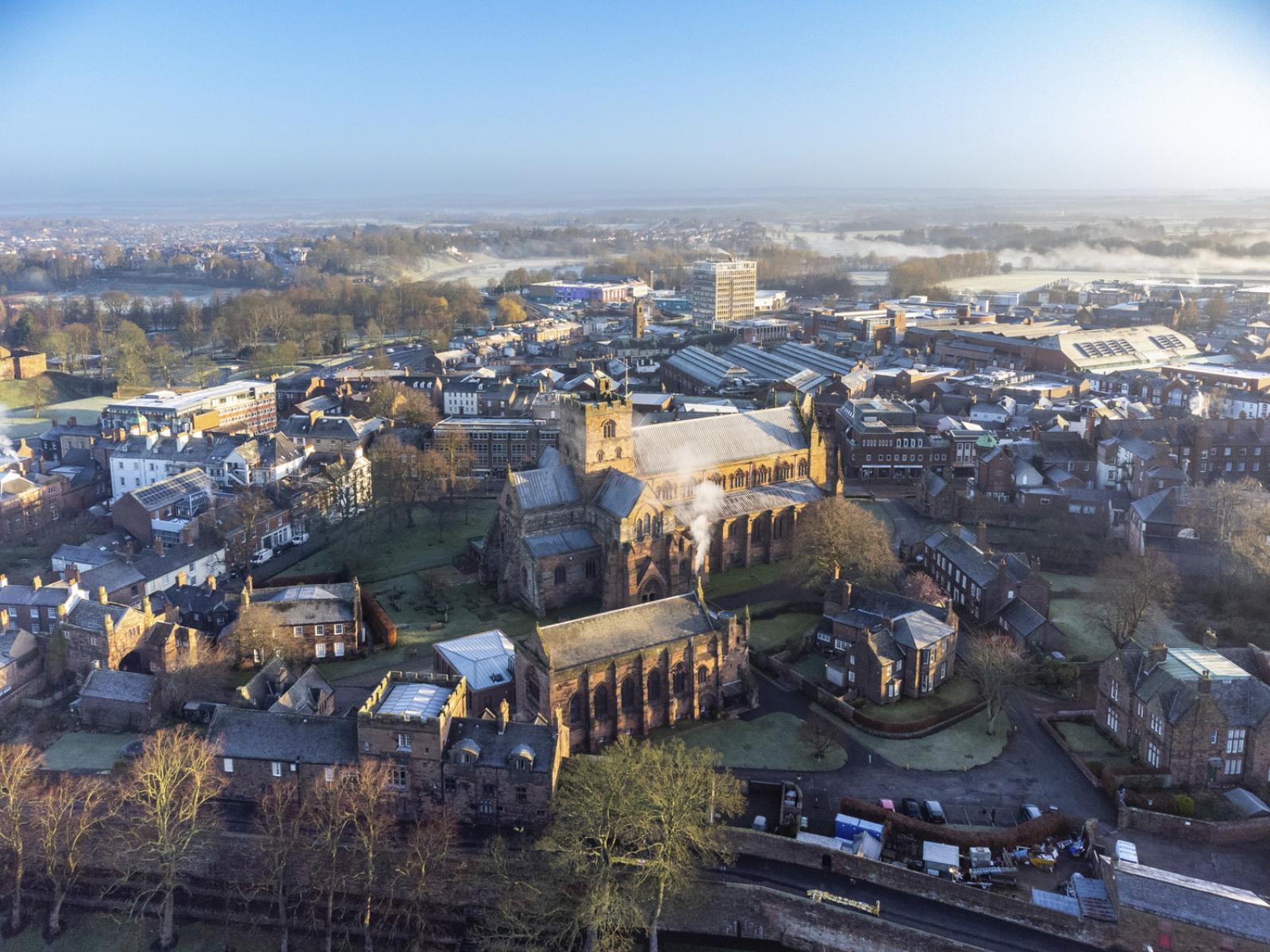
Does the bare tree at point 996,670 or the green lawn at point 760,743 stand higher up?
the bare tree at point 996,670

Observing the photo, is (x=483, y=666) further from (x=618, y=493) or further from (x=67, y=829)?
(x=67, y=829)

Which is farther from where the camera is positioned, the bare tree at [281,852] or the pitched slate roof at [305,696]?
the pitched slate roof at [305,696]

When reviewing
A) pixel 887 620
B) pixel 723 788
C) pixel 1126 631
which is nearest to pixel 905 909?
pixel 723 788

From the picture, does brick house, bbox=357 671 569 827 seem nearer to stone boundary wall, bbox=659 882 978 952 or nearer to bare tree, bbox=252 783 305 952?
bare tree, bbox=252 783 305 952

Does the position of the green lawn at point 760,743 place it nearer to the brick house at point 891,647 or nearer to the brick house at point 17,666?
the brick house at point 891,647

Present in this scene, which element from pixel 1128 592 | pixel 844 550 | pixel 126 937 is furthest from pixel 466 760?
pixel 1128 592

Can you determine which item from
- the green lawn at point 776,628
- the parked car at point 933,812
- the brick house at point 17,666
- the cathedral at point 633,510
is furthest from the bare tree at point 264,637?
the parked car at point 933,812

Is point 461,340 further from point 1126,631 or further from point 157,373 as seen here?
point 1126,631
